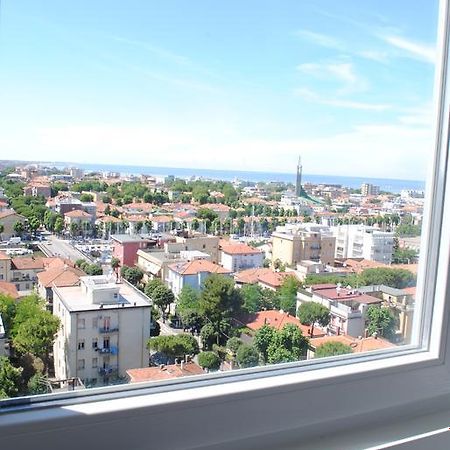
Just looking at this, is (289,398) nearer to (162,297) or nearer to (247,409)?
(247,409)

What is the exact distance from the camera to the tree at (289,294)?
3.55 ft

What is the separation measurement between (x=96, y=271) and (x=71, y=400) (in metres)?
0.21

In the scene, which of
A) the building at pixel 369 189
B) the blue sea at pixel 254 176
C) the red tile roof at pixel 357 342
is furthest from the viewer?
the building at pixel 369 189

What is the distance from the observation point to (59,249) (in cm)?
83

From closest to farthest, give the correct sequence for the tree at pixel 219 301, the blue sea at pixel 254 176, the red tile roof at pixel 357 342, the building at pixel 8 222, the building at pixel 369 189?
the building at pixel 8 222 → the blue sea at pixel 254 176 → the tree at pixel 219 301 → the red tile roof at pixel 357 342 → the building at pixel 369 189

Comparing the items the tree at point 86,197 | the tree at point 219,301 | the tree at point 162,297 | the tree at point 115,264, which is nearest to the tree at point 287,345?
the tree at point 219,301

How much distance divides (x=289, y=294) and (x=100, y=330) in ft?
1.37

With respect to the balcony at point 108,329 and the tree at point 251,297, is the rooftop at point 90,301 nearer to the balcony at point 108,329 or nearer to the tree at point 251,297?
the balcony at point 108,329

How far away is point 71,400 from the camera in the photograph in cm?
81

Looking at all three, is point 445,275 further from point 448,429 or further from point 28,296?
point 28,296

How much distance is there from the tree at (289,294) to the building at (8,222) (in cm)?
55

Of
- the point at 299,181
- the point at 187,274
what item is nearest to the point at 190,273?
the point at 187,274

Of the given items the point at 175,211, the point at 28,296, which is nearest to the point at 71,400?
the point at 28,296

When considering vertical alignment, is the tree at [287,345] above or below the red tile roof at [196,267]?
below
